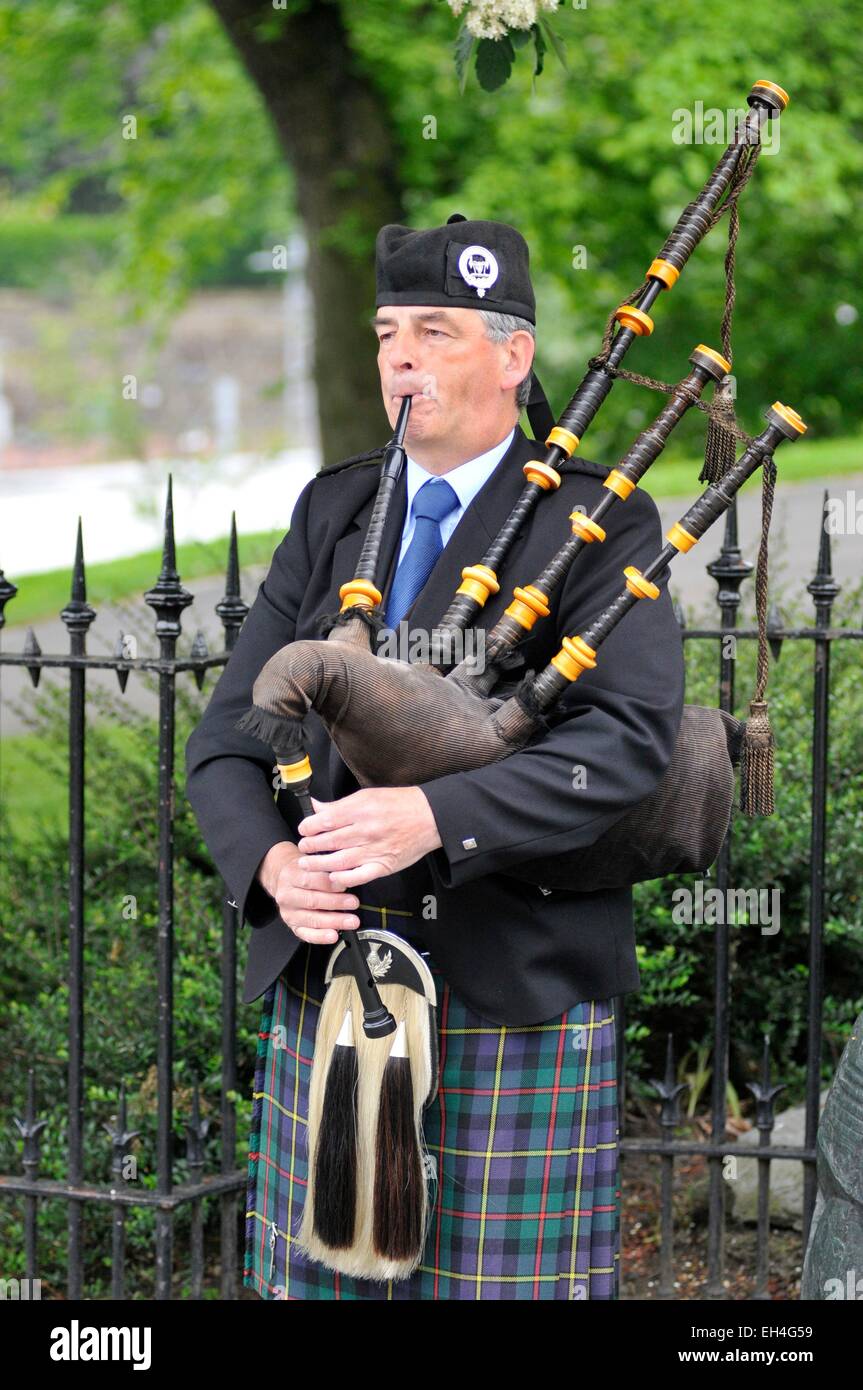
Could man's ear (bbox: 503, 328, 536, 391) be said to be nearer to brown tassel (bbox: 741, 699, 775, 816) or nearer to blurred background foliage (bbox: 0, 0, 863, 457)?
brown tassel (bbox: 741, 699, 775, 816)

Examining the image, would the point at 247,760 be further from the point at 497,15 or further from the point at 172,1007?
the point at 497,15

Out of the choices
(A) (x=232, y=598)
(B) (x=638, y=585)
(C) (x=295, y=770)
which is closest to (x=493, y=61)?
(A) (x=232, y=598)

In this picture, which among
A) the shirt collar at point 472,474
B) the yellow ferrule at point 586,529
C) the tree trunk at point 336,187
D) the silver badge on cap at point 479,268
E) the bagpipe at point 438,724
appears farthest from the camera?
the tree trunk at point 336,187

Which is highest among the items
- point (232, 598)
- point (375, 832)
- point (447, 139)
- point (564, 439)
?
point (447, 139)

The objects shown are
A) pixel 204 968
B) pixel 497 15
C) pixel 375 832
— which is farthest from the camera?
pixel 204 968

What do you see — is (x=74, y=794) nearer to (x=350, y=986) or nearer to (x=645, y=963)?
(x=350, y=986)

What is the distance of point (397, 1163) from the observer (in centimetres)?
214

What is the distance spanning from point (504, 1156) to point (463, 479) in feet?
3.27

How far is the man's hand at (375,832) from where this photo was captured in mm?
2012

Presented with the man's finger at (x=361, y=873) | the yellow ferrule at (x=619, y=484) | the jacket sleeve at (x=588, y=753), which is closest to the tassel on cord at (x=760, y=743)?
the jacket sleeve at (x=588, y=753)

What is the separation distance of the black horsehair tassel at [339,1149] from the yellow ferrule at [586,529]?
2.41ft

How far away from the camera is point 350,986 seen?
2191 millimetres

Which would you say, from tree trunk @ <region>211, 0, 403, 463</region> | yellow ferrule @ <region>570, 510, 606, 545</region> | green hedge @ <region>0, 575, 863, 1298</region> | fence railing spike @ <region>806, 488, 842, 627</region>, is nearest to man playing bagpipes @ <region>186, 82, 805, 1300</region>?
yellow ferrule @ <region>570, 510, 606, 545</region>
